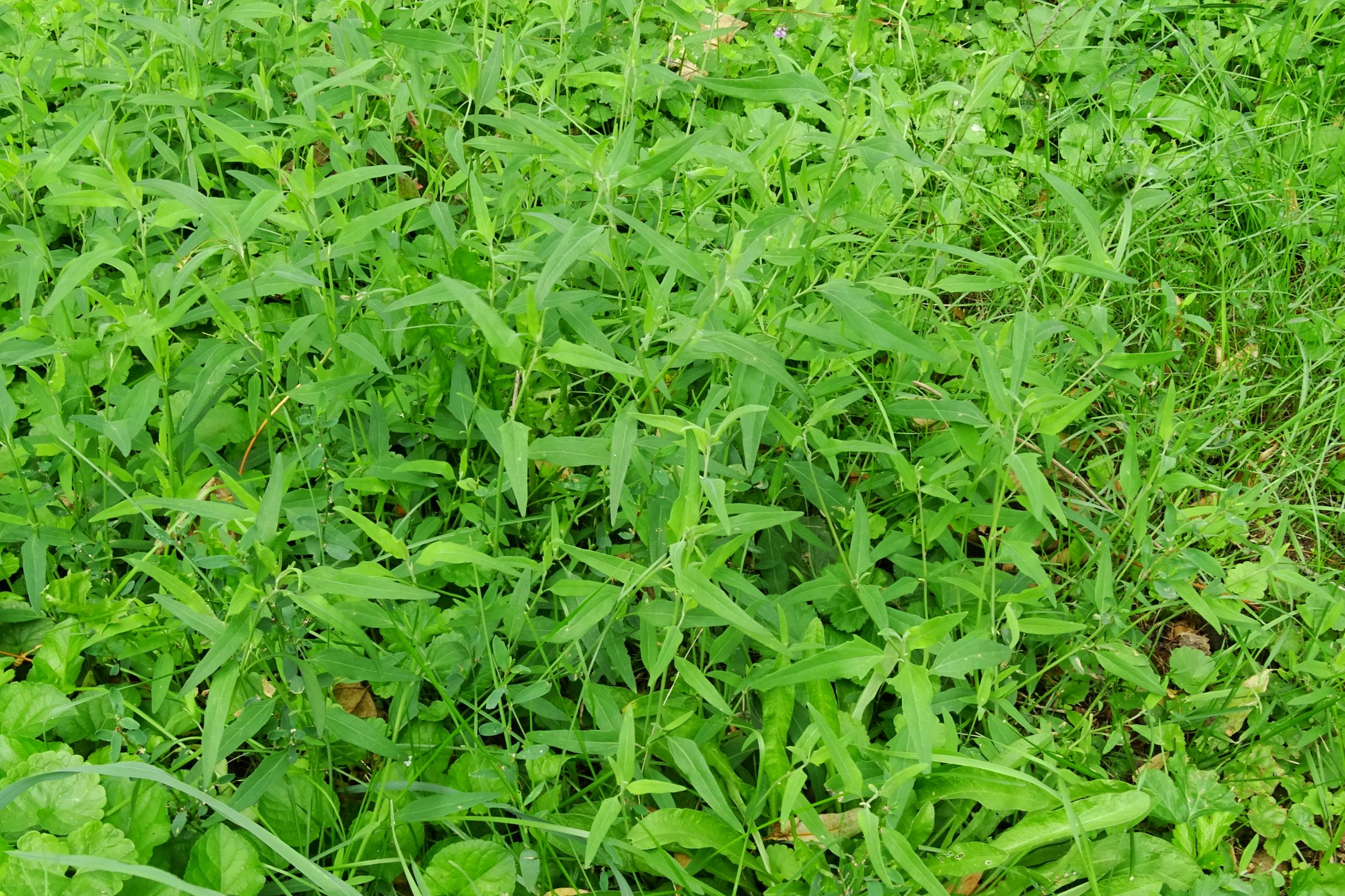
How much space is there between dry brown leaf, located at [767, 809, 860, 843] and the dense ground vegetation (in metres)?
0.02

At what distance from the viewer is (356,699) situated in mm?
2070

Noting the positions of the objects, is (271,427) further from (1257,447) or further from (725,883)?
(1257,447)

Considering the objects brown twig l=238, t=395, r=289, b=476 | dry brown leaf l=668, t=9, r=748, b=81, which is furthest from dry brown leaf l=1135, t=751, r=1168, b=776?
dry brown leaf l=668, t=9, r=748, b=81

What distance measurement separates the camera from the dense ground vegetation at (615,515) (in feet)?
5.48

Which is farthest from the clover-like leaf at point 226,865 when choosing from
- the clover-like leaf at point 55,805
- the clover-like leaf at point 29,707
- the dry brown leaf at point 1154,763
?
the dry brown leaf at point 1154,763

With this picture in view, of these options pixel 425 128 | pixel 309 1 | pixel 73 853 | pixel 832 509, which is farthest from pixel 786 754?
pixel 309 1

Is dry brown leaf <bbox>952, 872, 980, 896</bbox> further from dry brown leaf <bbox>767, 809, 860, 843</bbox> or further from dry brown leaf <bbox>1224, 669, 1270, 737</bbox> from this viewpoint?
dry brown leaf <bbox>1224, 669, 1270, 737</bbox>

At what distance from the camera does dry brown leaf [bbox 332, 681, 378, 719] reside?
6.76ft

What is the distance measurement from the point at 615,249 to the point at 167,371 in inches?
34.2

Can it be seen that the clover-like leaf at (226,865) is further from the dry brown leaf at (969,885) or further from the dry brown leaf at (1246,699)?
Answer: the dry brown leaf at (1246,699)

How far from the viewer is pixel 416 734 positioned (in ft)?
6.06

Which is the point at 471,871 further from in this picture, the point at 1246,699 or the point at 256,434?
the point at 1246,699

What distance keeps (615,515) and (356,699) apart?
0.85 meters

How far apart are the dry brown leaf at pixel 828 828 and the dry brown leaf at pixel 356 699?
0.81 metres
